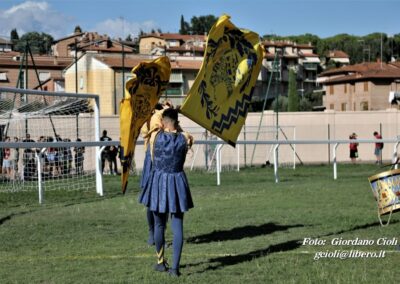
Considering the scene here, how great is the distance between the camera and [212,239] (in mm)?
10641

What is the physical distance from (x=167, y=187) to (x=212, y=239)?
2.75 m

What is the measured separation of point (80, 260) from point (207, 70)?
284cm

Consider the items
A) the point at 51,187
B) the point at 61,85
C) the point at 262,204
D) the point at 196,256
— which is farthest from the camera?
the point at 61,85

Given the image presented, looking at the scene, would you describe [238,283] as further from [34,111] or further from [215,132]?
[34,111]

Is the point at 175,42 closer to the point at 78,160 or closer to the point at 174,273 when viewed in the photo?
the point at 78,160

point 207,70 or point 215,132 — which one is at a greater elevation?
point 207,70

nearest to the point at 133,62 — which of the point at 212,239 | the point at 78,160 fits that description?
the point at 78,160

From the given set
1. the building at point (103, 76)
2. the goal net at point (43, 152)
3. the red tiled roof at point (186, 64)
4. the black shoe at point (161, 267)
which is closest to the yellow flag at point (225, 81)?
the black shoe at point (161, 267)

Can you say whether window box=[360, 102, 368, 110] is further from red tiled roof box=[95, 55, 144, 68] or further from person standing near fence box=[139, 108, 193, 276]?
person standing near fence box=[139, 108, 193, 276]

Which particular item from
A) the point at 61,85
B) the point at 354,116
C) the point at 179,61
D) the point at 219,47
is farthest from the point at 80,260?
the point at 179,61

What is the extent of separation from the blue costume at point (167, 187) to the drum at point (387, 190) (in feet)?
13.9

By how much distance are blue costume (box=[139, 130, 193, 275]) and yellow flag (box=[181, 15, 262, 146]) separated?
410 millimetres

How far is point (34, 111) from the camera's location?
2053 cm

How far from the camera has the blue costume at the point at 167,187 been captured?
806cm
